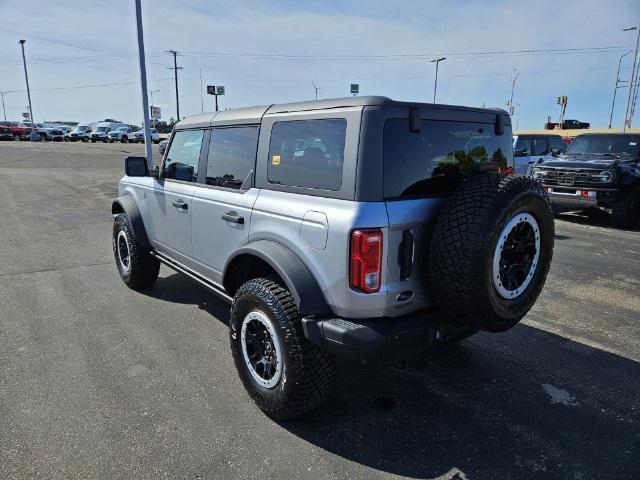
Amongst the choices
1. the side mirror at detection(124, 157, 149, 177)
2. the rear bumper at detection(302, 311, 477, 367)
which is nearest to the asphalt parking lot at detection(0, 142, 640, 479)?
the rear bumper at detection(302, 311, 477, 367)

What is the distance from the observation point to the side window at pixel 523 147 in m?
12.8

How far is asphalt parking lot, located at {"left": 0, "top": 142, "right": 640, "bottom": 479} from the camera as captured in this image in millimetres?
2500

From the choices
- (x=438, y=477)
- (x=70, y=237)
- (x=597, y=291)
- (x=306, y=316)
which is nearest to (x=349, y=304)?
(x=306, y=316)

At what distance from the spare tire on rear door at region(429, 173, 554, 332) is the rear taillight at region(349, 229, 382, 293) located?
34 cm

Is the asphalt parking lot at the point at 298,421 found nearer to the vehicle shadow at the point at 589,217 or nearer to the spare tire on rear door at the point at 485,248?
the spare tire on rear door at the point at 485,248

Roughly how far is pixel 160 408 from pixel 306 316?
123cm

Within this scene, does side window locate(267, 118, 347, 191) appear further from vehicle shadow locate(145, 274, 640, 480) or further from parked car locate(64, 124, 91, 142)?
parked car locate(64, 124, 91, 142)

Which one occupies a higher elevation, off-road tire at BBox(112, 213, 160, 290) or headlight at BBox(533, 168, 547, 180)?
headlight at BBox(533, 168, 547, 180)

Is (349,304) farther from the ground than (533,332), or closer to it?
farther from the ground

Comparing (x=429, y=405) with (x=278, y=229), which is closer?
(x=278, y=229)

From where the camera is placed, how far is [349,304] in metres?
2.48

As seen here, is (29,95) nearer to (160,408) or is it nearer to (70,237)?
(70,237)

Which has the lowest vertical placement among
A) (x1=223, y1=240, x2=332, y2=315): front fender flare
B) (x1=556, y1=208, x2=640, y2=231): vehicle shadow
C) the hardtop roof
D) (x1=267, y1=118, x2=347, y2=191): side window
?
(x1=556, y1=208, x2=640, y2=231): vehicle shadow

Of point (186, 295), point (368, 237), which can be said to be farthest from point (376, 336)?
point (186, 295)
